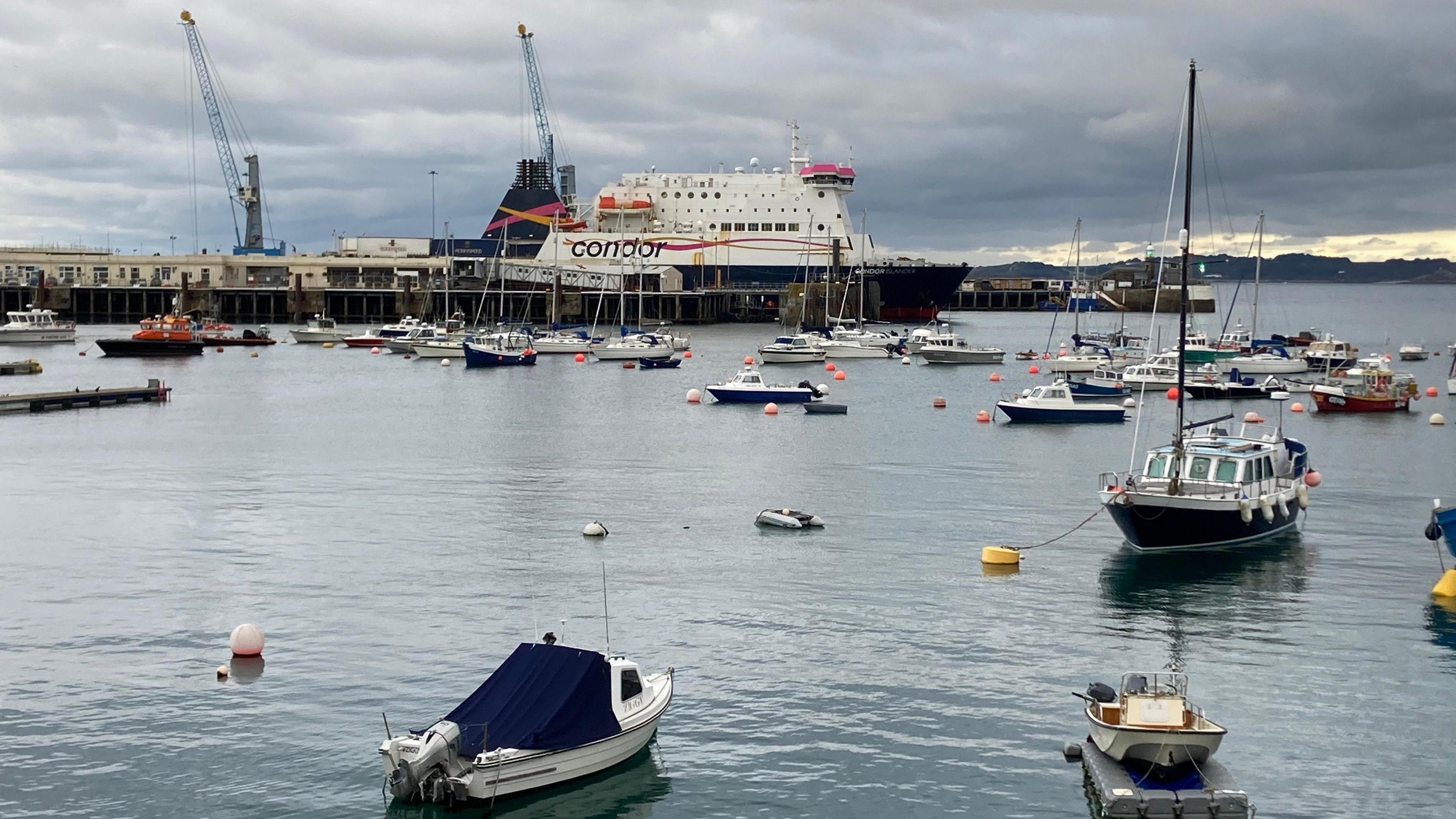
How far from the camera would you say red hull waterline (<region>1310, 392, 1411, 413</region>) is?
6438cm

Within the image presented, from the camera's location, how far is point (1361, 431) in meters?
57.7

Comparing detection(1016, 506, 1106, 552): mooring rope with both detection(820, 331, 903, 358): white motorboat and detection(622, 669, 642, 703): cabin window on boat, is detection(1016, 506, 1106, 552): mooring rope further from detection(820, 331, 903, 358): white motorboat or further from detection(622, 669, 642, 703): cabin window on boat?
detection(820, 331, 903, 358): white motorboat

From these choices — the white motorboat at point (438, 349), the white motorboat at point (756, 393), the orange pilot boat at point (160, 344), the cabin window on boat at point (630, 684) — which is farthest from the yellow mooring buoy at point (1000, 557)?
the orange pilot boat at point (160, 344)

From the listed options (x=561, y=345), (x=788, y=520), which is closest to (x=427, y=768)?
(x=788, y=520)

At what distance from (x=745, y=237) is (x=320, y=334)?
4549 cm

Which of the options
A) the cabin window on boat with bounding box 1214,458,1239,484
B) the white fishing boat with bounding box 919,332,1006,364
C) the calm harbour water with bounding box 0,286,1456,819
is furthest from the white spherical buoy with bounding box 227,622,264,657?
the white fishing boat with bounding box 919,332,1006,364

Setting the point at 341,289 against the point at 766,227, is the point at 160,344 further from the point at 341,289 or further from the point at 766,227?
the point at 766,227

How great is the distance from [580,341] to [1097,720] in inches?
3383

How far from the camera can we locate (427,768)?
16906mm

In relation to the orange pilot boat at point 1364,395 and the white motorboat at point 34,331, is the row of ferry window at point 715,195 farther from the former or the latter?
the orange pilot boat at point 1364,395

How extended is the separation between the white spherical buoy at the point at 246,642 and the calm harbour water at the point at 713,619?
1.12ft

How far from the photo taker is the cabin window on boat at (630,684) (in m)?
19.2

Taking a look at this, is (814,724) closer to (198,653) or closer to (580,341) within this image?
(198,653)

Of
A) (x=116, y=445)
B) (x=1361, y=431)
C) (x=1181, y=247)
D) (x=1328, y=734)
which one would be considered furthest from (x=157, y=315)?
(x=1328, y=734)
